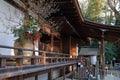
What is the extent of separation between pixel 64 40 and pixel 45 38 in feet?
5.19

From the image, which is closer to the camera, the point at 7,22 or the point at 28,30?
the point at 7,22

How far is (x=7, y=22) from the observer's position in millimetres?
7973

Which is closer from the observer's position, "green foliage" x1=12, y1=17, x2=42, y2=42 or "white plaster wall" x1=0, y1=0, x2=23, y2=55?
"white plaster wall" x1=0, y1=0, x2=23, y2=55

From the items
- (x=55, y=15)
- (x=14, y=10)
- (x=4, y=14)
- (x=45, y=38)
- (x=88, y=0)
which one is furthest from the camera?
(x=88, y=0)

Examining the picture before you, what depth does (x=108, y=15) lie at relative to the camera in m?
46.2

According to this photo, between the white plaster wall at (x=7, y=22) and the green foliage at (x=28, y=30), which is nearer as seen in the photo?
the white plaster wall at (x=7, y=22)

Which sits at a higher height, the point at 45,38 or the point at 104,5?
the point at 104,5

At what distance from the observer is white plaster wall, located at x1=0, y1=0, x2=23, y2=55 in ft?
24.9

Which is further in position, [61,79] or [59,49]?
[59,49]

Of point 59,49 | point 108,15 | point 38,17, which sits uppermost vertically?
point 108,15

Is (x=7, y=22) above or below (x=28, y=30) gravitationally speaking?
above

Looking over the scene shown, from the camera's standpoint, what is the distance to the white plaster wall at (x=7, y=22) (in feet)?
24.9

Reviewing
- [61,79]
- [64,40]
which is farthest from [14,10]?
[64,40]

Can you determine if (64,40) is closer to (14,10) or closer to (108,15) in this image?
A: (14,10)
